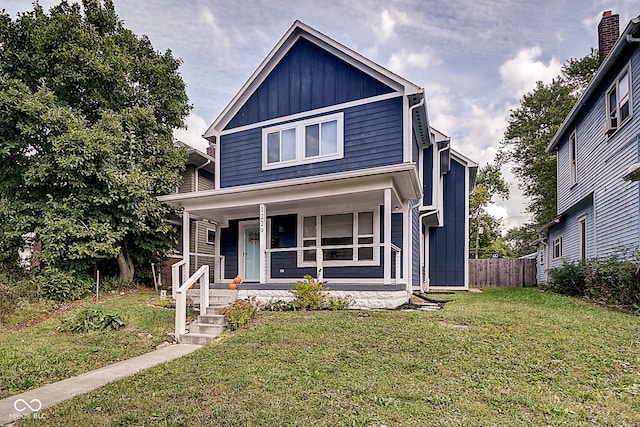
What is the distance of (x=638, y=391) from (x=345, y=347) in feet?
10.3

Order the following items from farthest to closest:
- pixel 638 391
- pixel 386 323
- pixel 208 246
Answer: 1. pixel 208 246
2. pixel 386 323
3. pixel 638 391

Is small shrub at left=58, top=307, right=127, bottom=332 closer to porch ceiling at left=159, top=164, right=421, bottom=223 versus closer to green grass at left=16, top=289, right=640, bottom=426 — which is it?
green grass at left=16, top=289, right=640, bottom=426

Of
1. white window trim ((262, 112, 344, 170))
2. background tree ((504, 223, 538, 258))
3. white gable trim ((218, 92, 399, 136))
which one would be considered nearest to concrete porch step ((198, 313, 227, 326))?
white window trim ((262, 112, 344, 170))

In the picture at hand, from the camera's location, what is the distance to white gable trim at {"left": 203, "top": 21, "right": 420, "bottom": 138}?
32.5 ft

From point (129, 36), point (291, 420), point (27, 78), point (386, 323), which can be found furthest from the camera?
point (129, 36)

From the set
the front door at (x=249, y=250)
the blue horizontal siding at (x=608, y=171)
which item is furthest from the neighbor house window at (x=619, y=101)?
the front door at (x=249, y=250)

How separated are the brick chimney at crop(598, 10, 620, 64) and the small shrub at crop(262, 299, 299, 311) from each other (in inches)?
541

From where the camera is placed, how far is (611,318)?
7.01 metres

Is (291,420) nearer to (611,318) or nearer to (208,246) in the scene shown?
(611,318)

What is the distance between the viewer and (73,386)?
4.56 m

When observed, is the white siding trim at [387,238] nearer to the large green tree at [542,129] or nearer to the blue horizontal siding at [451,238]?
the blue horizontal siding at [451,238]

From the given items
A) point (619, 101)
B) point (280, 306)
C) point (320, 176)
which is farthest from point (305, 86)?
point (619, 101)

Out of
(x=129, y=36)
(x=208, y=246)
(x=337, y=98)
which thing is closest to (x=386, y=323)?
(x=337, y=98)

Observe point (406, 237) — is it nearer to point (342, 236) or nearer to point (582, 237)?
point (342, 236)
